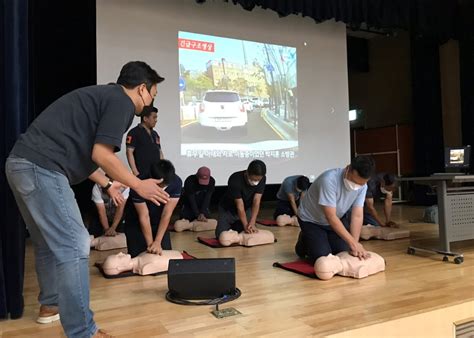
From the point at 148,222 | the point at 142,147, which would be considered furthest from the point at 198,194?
the point at 148,222

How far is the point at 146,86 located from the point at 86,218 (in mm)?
4168

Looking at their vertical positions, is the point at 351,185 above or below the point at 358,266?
above

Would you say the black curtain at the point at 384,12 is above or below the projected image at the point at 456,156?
above

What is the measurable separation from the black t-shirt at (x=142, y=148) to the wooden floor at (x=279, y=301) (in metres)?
1.24

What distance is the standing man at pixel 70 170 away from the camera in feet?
4.45

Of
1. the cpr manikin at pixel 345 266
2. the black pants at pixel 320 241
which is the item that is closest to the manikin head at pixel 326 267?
the cpr manikin at pixel 345 266

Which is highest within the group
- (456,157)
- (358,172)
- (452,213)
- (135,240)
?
(456,157)

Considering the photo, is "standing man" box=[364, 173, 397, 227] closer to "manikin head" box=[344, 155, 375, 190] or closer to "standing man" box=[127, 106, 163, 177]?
"manikin head" box=[344, 155, 375, 190]

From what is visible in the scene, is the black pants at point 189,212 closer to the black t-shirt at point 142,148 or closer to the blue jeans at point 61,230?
the black t-shirt at point 142,148

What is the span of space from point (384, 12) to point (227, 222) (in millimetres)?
3692

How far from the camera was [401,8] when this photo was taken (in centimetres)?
550

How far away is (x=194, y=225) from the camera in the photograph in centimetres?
454

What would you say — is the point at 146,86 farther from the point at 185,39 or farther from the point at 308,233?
the point at 185,39

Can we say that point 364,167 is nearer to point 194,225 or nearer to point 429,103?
point 194,225
